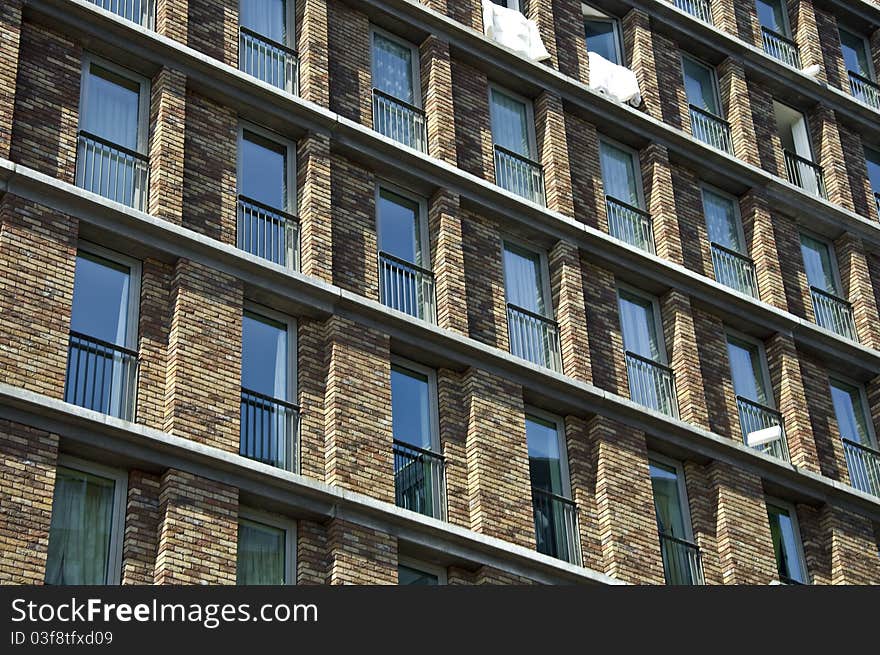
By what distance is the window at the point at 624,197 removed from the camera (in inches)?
1283

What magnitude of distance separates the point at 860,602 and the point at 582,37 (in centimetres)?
1643

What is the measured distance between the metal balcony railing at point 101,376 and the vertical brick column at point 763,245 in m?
13.7

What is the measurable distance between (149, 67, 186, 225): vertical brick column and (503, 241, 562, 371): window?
6.16 metres

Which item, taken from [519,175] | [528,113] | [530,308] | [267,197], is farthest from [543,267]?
[267,197]

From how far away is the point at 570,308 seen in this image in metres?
30.3

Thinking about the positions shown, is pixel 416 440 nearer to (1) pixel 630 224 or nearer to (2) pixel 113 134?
(2) pixel 113 134

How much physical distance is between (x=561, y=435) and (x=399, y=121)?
609cm

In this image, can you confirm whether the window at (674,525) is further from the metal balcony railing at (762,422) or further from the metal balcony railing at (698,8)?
the metal balcony railing at (698,8)

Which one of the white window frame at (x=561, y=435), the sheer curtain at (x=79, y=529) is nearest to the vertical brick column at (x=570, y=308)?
the white window frame at (x=561, y=435)

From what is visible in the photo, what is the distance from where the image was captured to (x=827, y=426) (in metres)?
32.8

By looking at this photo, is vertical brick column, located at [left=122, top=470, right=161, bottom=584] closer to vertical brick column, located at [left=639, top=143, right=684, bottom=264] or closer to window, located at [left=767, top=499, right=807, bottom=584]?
window, located at [left=767, top=499, right=807, bottom=584]

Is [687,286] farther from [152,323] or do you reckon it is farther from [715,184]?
[152,323]

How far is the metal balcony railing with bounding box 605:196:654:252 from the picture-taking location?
32469 millimetres

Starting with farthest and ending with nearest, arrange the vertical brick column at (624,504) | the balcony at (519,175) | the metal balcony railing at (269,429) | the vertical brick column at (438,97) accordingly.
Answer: the balcony at (519,175)
the vertical brick column at (438,97)
the vertical brick column at (624,504)
the metal balcony railing at (269,429)
